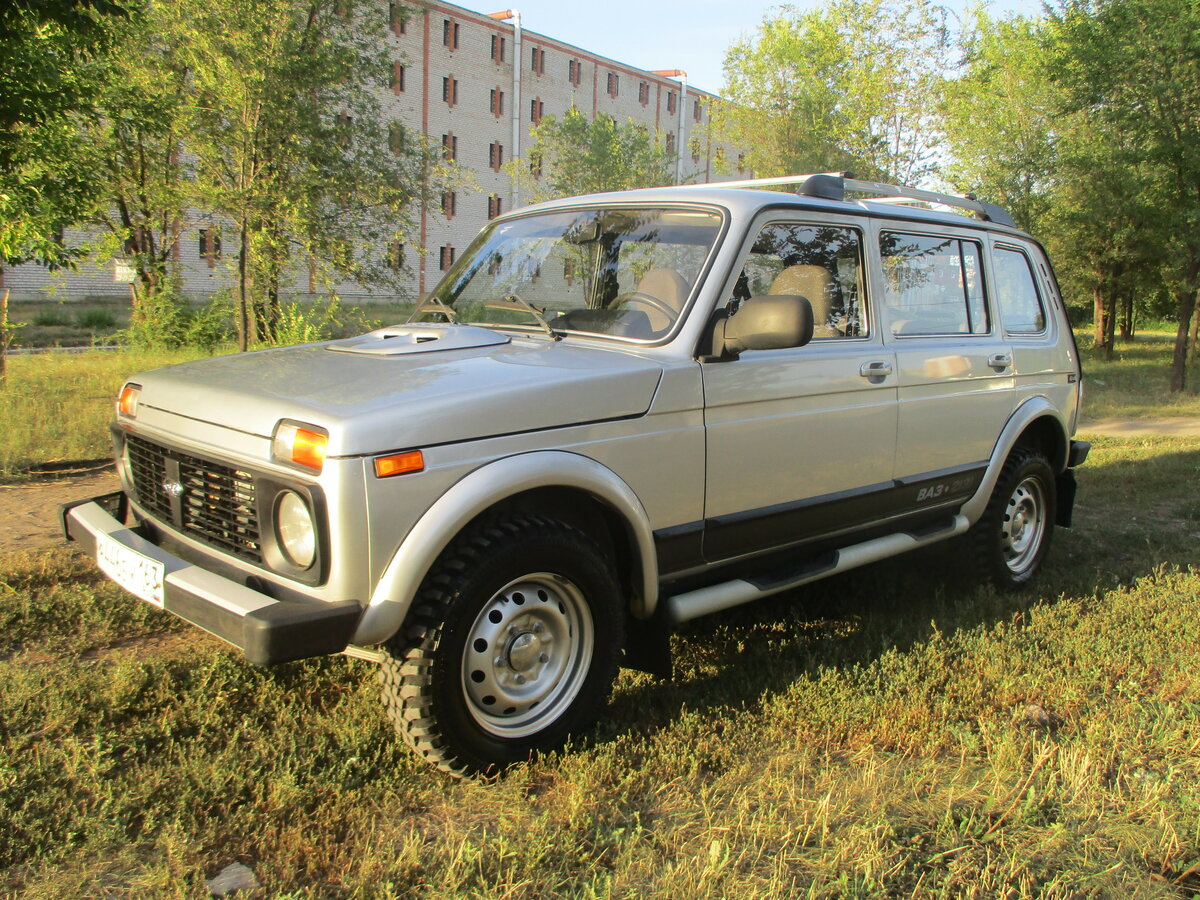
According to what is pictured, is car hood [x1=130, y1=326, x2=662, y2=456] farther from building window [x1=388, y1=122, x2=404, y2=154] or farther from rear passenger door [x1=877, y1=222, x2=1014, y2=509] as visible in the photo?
building window [x1=388, y1=122, x2=404, y2=154]

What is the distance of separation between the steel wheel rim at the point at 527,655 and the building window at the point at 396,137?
Answer: 13.3 meters

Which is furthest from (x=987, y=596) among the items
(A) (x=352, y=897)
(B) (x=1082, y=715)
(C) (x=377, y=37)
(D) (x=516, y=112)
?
(D) (x=516, y=112)

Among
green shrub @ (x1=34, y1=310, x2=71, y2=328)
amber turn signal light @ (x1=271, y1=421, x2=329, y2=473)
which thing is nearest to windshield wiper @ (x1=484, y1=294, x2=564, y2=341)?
amber turn signal light @ (x1=271, y1=421, x2=329, y2=473)

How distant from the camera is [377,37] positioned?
14.0 m

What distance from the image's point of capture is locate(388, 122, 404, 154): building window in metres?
14.9

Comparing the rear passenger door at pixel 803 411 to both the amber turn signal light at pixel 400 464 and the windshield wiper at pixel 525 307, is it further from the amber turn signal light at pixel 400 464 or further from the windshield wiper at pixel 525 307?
the amber turn signal light at pixel 400 464

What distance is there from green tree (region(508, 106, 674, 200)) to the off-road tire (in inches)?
866

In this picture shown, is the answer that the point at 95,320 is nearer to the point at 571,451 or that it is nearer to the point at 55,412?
the point at 55,412

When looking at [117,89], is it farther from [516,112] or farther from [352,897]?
[516,112]

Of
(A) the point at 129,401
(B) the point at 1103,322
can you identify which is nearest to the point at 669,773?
(A) the point at 129,401

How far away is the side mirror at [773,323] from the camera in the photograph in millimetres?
3361

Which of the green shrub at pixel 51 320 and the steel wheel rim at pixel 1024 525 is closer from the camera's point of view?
the steel wheel rim at pixel 1024 525

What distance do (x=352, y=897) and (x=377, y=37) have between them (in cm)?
1403

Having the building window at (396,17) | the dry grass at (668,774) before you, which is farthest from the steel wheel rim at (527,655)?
the building window at (396,17)
